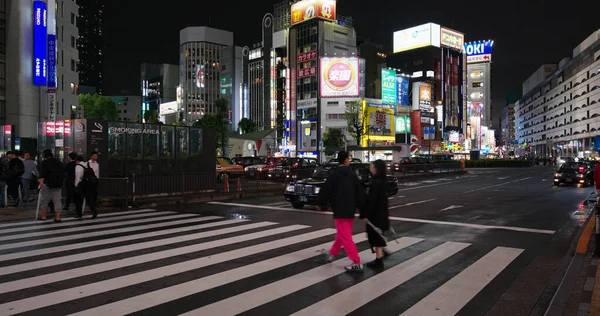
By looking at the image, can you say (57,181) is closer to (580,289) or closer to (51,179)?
(51,179)

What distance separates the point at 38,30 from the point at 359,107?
174 feet

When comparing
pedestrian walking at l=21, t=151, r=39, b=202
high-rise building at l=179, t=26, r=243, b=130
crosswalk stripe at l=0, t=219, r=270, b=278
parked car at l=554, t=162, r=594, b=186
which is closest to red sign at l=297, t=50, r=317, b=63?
high-rise building at l=179, t=26, r=243, b=130

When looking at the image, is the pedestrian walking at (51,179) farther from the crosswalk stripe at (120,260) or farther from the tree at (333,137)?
the tree at (333,137)

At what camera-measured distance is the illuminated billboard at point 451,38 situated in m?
119

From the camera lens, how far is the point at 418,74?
114 meters

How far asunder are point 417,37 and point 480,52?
37406 mm

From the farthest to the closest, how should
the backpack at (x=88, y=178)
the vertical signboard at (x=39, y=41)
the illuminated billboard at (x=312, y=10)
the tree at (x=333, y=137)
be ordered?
the illuminated billboard at (x=312, y=10) < the tree at (x=333, y=137) < the vertical signboard at (x=39, y=41) < the backpack at (x=88, y=178)

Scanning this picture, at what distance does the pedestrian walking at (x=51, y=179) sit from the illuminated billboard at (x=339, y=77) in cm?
6586

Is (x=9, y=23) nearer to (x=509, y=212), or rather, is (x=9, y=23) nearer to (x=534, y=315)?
(x=509, y=212)

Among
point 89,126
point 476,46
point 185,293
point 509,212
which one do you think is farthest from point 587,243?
point 476,46

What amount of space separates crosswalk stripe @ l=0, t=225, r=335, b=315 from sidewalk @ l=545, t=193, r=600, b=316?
5.04 meters

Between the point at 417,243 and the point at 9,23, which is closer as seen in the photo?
the point at 417,243

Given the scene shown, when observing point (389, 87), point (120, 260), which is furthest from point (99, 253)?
point (389, 87)

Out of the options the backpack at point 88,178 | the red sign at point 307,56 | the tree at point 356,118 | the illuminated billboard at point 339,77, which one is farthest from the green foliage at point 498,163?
the backpack at point 88,178
